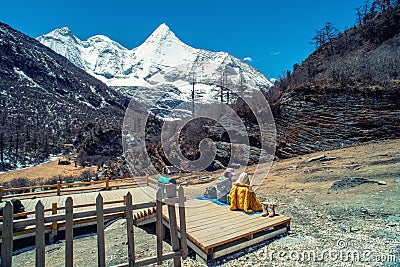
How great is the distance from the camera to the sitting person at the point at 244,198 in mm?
6349

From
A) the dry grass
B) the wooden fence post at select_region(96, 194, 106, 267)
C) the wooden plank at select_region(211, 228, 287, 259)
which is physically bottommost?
the dry grass

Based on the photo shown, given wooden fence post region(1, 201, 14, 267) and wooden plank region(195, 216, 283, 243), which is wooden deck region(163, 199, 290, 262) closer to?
wooden plank region(195, 216, 283, 243)

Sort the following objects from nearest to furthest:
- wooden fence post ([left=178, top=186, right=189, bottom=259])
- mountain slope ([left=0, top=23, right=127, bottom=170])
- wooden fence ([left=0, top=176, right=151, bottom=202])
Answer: wooden fence post ([left=178, top=186, right=189, bottom=259])
wooden fence ([left=0, top=176, right=151, bottom=202])
mountain slope ([left=0, top=23, right=127, bottom=170])

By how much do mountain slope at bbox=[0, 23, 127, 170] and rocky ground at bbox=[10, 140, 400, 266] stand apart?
35.0 metres

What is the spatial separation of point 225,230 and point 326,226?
237cm

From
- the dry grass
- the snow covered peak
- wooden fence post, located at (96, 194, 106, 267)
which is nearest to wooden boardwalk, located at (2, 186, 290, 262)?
wooden fence post, located at (96, 194, 106, 267)

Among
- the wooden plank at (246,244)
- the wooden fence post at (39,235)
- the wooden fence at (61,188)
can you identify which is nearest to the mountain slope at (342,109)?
the wooden fence at (61,188)

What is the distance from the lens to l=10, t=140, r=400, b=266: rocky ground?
174 inches

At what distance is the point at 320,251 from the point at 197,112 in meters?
20.3

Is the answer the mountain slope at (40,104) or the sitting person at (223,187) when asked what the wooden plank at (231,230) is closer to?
the sitting person at (223,187)

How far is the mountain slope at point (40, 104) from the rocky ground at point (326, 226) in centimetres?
3502

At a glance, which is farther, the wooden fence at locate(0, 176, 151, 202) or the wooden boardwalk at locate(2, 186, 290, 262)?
the wooden fence at locate(0, 176, 151, 202)

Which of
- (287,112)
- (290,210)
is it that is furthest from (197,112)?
(290,210)

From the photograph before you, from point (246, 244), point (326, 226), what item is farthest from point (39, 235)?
point (326, 226)
